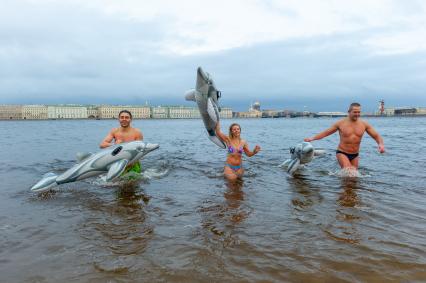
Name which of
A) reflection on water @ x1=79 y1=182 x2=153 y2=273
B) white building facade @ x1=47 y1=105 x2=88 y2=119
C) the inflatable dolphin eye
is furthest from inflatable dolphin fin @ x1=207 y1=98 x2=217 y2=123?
white building facade @ x1=47 y1=105 x2=88 y2=119

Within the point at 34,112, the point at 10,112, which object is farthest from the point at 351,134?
the point at 10,112

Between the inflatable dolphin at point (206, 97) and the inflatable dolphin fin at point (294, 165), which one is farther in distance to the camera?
the inflatable dolphin fin at point (294, 165)

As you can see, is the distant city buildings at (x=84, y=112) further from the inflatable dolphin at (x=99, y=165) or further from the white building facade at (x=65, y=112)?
the inflatable dolphin at (x=99, y=165)

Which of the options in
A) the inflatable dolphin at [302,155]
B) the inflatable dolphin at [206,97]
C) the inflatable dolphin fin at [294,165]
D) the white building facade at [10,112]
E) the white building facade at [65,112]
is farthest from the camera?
the white building facade at [65,112]

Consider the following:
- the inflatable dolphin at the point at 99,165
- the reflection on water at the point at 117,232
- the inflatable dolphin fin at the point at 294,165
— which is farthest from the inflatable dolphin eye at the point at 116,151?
the inflatable dolphin fin at the point at 294,165

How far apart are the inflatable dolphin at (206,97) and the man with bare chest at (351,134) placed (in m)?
2.94

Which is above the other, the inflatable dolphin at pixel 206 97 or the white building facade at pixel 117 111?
the white building facade at pixel 117 111

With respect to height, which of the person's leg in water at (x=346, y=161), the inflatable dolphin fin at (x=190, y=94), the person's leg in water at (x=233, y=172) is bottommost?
the person's leg in water at (x=233, y=172)

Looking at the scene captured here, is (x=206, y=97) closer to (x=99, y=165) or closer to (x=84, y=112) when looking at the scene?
(x=99, y=165)

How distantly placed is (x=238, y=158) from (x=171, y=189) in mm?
2253

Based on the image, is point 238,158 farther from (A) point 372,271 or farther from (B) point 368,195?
(A) point 372,271

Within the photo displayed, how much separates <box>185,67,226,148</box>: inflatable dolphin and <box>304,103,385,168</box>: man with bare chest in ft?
9.64

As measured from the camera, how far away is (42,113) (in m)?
180

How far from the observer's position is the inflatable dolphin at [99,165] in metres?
7.75
